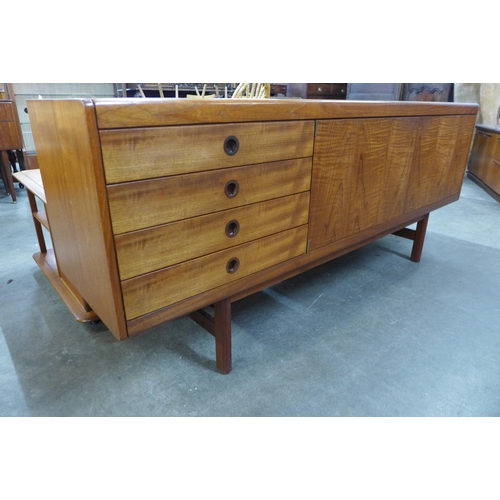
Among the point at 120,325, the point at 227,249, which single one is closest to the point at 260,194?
the point at 227,249

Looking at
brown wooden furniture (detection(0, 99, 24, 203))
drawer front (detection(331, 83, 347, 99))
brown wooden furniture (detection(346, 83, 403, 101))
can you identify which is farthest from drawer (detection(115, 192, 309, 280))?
drawer front (detection(331, 83, 347, 99))

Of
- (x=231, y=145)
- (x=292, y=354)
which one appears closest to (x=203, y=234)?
(x=231, y=145)

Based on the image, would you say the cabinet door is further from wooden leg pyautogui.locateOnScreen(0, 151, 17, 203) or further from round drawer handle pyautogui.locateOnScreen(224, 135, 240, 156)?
wooden leg pyautogui.locateOnScreen(0, 151, 17, 203)

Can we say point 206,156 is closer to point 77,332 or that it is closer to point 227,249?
point 227,249

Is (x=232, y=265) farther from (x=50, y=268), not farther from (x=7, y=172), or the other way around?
(x=7, y=172)

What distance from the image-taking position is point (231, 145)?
77 centimetres

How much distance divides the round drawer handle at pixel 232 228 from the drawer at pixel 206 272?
4 cm

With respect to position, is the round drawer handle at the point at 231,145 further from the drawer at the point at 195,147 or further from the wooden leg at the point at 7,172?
the wooden leg at the point at 7,172

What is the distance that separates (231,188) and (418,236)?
122cm

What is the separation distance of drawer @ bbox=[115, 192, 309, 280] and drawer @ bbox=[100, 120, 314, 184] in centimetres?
11

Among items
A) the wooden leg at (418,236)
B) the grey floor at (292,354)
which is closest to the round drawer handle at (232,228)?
the grey floor at (292,354)

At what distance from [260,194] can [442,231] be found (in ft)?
5.58

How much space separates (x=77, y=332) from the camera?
1.20m

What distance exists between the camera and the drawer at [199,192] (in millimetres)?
653
